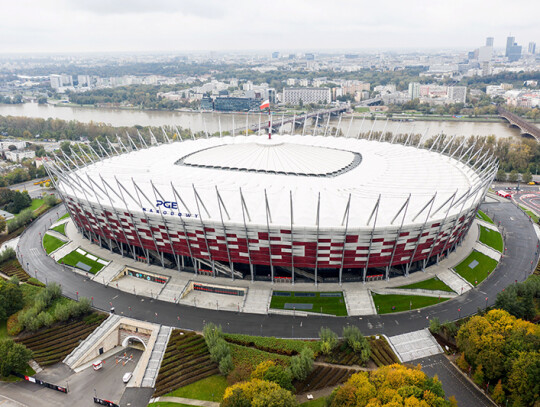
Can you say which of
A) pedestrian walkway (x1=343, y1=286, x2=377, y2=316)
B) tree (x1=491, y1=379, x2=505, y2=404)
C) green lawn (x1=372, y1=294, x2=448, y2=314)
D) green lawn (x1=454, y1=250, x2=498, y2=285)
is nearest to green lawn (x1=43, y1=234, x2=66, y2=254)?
pedestrian walkway (x1=343, y1=286, x2=377, y2=316)

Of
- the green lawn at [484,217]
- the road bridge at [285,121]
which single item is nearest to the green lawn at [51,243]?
the green lawn at [484,217]

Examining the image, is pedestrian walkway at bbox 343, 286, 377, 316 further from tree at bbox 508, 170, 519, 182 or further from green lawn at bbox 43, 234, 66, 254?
tree at bbox 508, 170, 519, 182

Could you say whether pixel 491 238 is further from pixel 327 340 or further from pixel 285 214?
pixel 327 340

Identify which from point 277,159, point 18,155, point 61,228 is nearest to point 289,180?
point 277,159

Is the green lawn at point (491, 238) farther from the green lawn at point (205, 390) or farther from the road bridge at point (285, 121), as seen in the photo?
the road bridge at point (285, 121)

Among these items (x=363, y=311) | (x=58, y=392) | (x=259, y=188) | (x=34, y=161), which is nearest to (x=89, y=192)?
(x=259, y=188)
